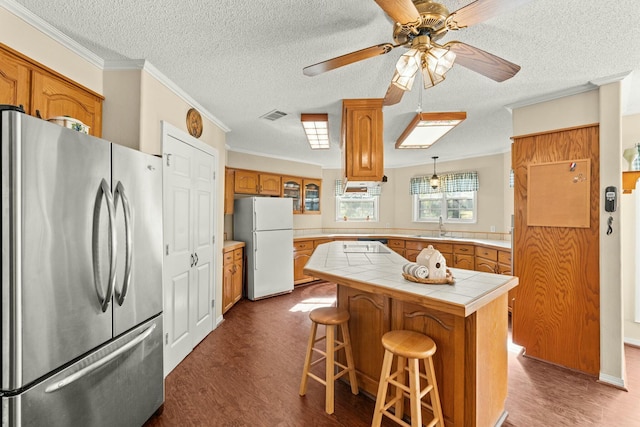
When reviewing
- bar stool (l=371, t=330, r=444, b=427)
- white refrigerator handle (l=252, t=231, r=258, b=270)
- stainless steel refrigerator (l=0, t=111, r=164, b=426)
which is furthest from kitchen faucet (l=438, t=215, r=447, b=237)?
stainless steel refrigerator (l=0, t=111, r=164, b=426)

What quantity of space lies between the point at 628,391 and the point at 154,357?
11.4 ft

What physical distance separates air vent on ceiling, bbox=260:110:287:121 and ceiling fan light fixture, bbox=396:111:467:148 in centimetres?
132

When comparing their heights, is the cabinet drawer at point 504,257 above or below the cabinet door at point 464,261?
above

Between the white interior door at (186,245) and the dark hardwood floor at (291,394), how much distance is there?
0.24 metres

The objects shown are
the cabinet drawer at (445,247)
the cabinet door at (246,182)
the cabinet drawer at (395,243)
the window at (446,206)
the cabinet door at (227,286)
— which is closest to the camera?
the cabinet door at (227,286)

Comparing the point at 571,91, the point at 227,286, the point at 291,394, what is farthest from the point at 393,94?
the point at 227,286

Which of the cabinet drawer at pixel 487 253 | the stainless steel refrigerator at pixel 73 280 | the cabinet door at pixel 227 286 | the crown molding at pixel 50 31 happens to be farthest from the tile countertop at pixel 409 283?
the cabinet drawer at pixel 487 253

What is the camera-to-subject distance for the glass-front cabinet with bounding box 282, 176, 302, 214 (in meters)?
5.41

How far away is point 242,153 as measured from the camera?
4816 mm

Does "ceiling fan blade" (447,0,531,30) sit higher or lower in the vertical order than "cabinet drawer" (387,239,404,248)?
higher

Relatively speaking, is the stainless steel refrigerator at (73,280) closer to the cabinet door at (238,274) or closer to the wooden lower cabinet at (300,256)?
the cabinet door at (238,274)

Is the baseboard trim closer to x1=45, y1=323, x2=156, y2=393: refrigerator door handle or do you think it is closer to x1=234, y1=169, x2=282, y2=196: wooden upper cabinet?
x1=45, y1=323, x2=156, y2=393: refrigerator door handle

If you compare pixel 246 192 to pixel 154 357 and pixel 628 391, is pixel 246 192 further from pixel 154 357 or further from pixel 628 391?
pixel 628 391

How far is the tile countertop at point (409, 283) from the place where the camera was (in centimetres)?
145
